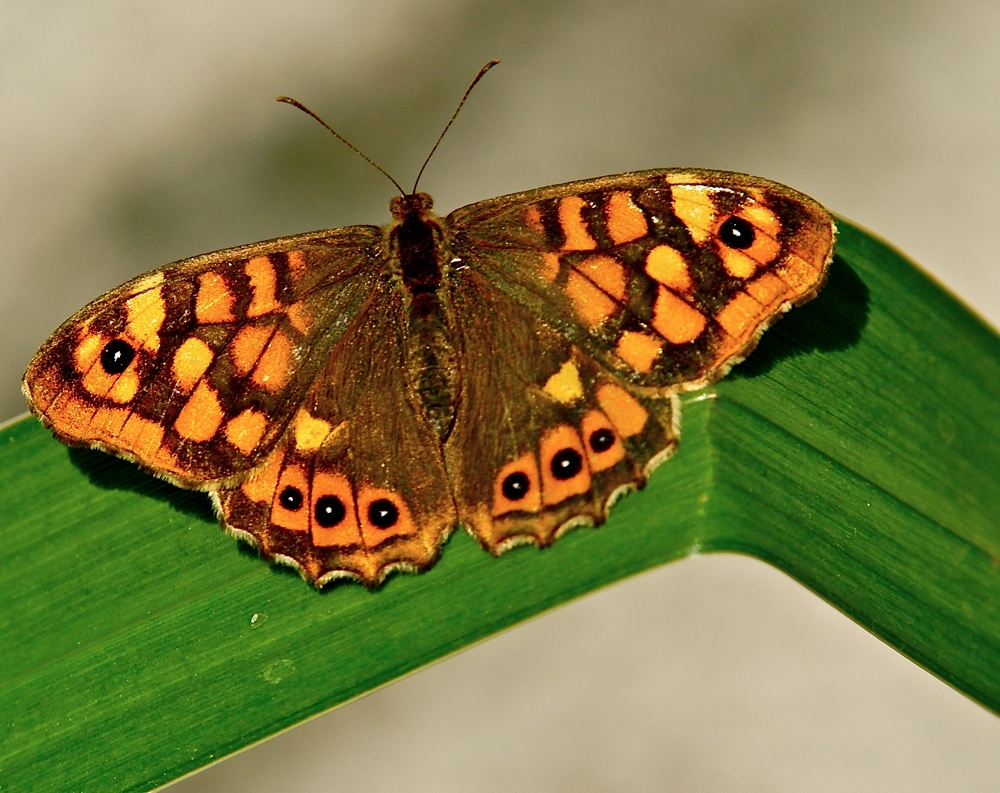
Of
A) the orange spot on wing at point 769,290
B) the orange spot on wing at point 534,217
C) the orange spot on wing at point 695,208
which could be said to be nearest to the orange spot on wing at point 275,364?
the orange spot on wing at point 534,217

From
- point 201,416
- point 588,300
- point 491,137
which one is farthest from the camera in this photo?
point 491,137

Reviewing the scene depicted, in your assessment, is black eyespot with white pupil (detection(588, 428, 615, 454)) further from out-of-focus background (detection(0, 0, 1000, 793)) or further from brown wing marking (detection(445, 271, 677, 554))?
out-of-focus background (detection(0, 0, 1000, 793))

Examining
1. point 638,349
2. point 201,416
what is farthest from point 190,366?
point 638,349

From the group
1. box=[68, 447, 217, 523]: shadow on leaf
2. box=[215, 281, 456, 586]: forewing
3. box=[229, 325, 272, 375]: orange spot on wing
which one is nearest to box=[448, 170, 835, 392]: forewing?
box=[215, 281, 456, 586]: forewing

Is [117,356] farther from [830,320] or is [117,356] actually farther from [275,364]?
[830,320]

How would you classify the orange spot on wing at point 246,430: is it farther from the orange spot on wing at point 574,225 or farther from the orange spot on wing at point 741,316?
the orange spot on wing at point 741,316

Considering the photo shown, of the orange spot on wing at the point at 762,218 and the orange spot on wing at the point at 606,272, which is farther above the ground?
the orange spot on wing at the point at 762,218

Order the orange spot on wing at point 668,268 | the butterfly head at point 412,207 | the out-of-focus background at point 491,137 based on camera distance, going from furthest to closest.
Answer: the out-of-focus background at point 491,137, the butterfly head at point 412,207, the orange spot on wing at point 668,268
